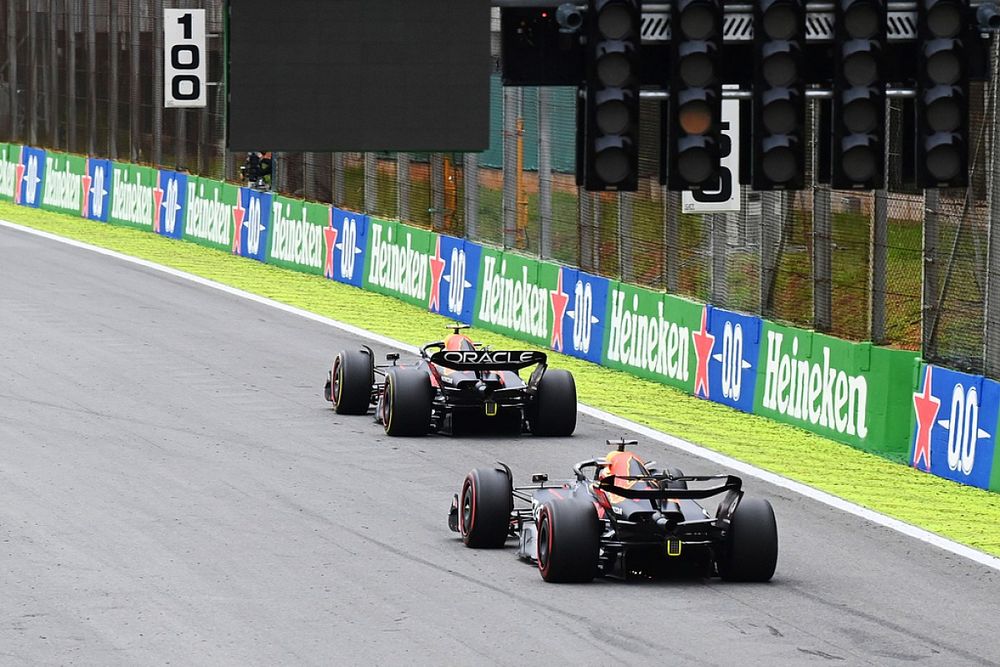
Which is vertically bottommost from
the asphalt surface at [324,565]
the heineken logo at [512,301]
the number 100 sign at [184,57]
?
the asphalt surface at [324,565]

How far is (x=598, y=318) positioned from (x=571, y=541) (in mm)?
13003

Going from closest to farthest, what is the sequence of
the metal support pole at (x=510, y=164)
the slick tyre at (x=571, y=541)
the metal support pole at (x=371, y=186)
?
the slick tyre at (x=571, y=541) < the metal support pole at (x=510, y=164) < the metal support pole at (x=371, y=186)

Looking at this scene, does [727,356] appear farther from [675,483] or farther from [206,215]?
[206,215]

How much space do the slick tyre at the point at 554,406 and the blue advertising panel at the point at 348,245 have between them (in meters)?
13.6

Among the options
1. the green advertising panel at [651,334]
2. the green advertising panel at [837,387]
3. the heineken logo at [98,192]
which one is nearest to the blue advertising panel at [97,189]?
the heineken logo at [98,192]

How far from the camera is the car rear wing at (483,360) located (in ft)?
67.3

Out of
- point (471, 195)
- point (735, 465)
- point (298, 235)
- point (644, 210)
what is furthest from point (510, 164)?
point (735, 465)

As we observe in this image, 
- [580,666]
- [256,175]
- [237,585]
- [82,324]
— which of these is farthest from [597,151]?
[256,175]

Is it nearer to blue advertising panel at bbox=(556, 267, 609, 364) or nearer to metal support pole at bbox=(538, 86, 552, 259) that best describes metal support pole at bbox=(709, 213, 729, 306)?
blue advertising panel at bbox=(556, 267, 609, 364)

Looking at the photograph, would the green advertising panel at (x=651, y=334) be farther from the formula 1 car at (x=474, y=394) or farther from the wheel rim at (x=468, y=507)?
the wheel rim at (x=468, y=507)

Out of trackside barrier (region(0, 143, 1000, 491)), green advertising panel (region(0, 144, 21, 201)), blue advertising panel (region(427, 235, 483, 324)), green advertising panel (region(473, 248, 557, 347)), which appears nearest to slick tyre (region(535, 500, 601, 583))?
trackside barrier (region(0, 143, 1000, 491))

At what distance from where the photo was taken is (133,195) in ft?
140

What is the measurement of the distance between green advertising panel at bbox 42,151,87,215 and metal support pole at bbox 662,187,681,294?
68.2 feet

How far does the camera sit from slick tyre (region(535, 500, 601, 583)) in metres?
14.4
